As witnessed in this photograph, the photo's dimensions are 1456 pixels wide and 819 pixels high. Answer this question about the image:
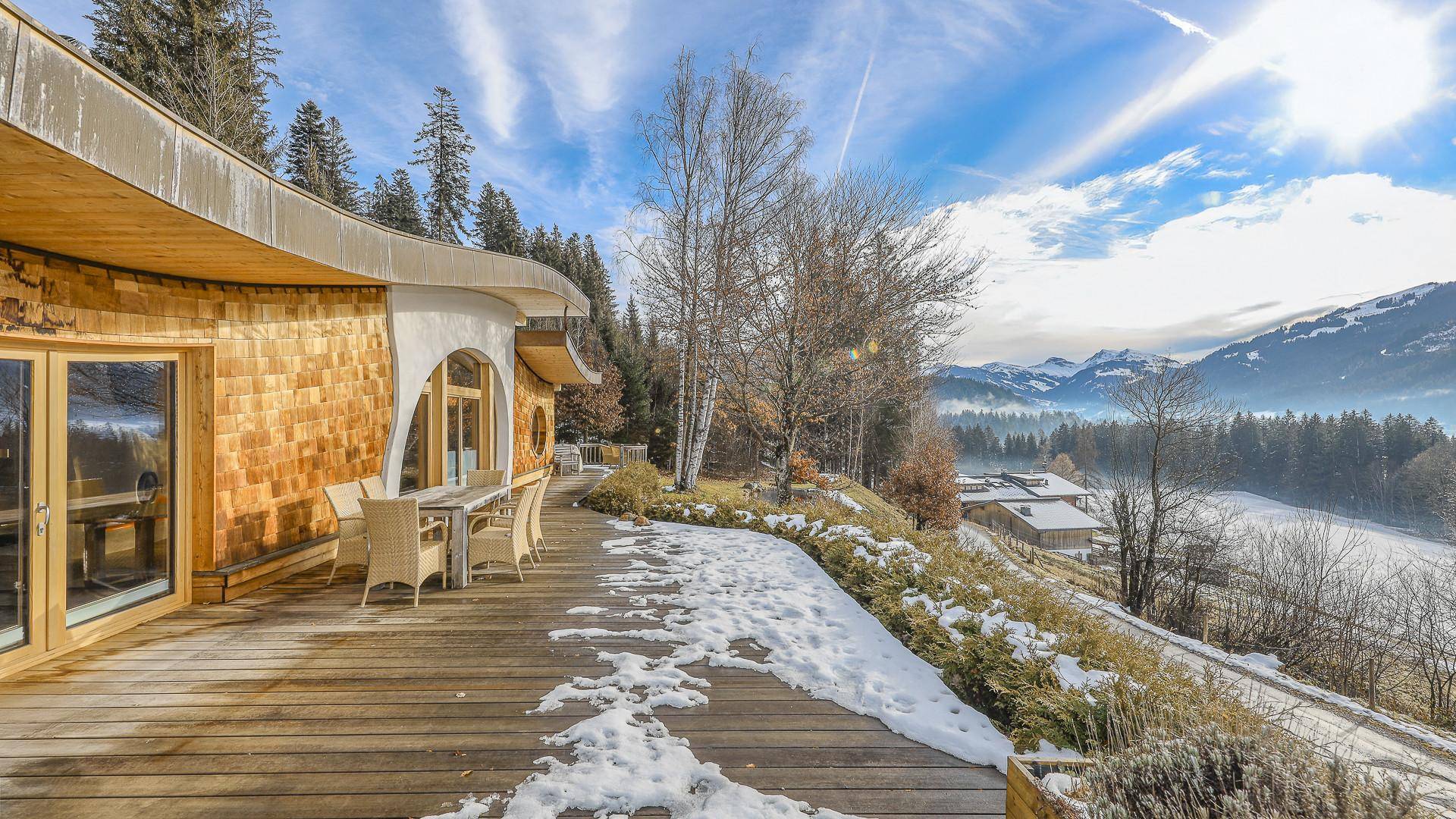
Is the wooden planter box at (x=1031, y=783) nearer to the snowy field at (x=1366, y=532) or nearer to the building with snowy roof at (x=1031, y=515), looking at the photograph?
the snowy field at (x=1366, y=532)

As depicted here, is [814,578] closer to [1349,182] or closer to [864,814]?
[864,814]

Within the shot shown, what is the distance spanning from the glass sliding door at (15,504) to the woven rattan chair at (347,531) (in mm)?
1807

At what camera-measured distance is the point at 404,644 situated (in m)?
3.78

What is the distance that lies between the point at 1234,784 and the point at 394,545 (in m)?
5.25

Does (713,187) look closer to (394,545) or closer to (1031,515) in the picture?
(394,545)

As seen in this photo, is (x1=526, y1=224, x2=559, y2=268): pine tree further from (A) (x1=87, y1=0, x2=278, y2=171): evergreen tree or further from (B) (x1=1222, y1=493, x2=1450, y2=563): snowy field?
(B) (x1=1222, y1=493, x2=1450, y2=563): snowy field

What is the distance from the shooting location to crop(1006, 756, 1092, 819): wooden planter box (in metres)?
1.67

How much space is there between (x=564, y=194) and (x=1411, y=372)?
127 m

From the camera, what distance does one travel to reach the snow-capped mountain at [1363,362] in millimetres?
79875

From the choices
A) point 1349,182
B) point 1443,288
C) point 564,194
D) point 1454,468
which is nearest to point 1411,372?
point 1443,288

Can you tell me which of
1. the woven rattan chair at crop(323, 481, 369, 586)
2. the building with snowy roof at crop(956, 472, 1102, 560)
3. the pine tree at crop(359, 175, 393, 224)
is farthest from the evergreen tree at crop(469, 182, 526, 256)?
the building with snowy roof at crop(956, 472, 1102, 560)

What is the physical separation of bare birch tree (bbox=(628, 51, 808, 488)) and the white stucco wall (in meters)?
3.28

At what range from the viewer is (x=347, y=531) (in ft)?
17.2

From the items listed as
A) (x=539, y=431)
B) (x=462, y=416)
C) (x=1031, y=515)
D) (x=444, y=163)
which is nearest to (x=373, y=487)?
(x=462, y=416)
